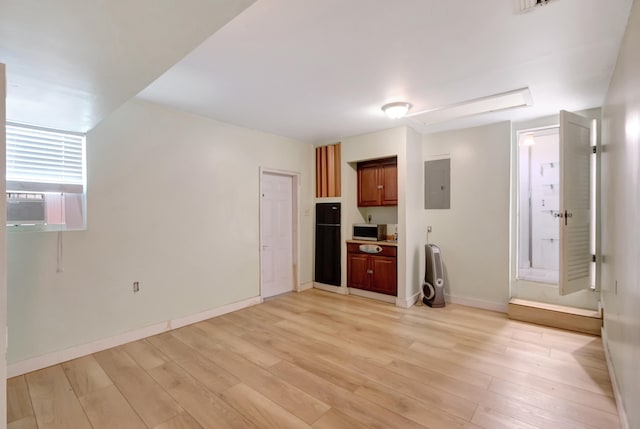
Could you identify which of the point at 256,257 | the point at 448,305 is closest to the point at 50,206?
the point at 256,257

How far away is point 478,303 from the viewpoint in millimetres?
4293

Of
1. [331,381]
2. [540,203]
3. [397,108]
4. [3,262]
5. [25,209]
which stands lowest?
[331,381]

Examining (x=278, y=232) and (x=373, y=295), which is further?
(x=278, y=232)

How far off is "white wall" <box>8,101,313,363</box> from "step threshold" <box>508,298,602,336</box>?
3663mm

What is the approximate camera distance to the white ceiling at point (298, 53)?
1.28 metres

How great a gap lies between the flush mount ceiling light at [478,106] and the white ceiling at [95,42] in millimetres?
2945

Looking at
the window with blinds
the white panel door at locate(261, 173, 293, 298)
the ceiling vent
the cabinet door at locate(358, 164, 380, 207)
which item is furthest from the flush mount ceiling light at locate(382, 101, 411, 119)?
the window with blinds

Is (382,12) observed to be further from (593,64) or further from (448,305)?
(448,305)

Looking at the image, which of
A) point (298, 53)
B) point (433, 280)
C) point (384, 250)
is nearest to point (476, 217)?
point (433, 280)

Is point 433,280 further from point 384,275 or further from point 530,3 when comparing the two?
point 530,3

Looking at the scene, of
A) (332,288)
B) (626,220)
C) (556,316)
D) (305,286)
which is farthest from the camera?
(305,286)

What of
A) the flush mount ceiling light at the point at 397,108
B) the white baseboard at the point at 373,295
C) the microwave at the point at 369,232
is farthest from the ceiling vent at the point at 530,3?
the white baseboard at the point at 373,295

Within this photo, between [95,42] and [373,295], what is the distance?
14.6 feet

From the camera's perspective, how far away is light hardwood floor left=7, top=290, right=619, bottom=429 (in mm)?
1980
